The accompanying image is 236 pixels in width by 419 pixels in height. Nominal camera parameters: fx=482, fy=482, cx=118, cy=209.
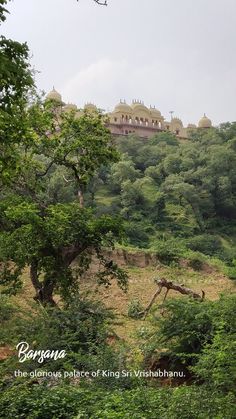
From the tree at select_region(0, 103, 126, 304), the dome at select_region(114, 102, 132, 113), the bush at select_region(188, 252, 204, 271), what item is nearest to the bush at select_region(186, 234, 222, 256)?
the bush at select_region(188, 252, 204, 271)

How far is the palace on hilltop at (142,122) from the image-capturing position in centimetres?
5838

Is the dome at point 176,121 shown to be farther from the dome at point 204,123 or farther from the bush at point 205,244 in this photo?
the bush at point 205,244

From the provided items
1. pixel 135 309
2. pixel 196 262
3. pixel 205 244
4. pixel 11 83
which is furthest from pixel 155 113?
pixel 11 83

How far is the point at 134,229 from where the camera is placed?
117 ft

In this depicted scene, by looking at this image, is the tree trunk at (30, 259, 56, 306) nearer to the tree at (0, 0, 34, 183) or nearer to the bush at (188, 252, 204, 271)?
the tree at (0, 0, 34, 183)

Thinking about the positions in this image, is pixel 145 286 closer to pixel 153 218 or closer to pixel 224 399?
pixel 224 399

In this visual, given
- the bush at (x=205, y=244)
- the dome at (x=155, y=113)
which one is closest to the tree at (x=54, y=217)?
the bush at (x=205, y=244)

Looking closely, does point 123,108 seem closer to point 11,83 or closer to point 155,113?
point 155,113

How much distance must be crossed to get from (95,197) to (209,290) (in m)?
22.0

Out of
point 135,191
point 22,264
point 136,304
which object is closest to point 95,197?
point 135,191

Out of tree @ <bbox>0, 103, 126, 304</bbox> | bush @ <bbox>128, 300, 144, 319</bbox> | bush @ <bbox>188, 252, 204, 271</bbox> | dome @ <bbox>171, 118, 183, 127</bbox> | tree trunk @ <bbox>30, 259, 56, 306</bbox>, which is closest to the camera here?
tree @ <bbox>0, 103, 126, 304</bbox>

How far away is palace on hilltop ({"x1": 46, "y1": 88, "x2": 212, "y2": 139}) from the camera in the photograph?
192ft

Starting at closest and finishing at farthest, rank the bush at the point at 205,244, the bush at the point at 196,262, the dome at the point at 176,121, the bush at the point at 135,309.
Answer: the bush at the point at 135,309, the bush at the point at 196,262, the bush at the point at 205,244, the dome at the point at 176,121

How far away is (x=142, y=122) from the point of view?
61375mm
